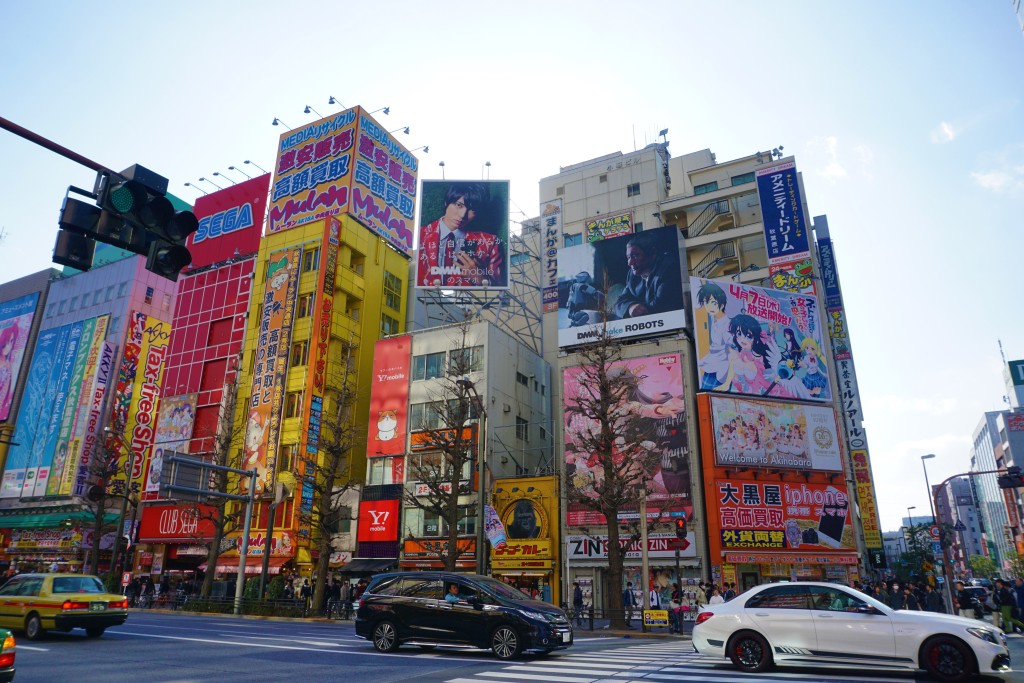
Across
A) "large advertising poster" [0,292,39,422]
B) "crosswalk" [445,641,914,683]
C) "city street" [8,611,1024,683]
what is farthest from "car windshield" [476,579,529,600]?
"large advertising poster" [0,292,39,422]

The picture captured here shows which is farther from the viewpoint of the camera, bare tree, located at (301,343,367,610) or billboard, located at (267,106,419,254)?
billboard, located at (267,106,419,254)

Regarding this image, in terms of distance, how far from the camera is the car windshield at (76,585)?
563 inches

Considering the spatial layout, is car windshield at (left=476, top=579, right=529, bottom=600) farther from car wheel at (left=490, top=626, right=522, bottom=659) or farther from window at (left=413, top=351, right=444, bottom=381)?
window at (left=413, top=351, right=444, bottom=381)

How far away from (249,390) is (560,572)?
24.8 m

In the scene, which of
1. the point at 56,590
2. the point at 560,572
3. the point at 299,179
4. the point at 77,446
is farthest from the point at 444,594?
the point at 77,446

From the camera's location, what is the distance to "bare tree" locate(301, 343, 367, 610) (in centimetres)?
3094

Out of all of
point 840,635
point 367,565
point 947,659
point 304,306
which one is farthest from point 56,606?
point 304,306

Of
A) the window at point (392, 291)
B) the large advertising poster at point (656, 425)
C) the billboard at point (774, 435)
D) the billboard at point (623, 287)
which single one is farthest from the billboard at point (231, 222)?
the billboard at point (774, 435)

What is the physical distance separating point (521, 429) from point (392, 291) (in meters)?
16.6

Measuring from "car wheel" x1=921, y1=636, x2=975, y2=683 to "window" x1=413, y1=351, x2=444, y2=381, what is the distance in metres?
33.2

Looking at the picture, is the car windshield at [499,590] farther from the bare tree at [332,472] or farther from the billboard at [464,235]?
the billboard at [464,235]

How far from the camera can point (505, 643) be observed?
39.8 feet

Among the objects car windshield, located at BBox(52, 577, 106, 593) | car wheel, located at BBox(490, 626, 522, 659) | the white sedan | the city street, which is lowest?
the city street

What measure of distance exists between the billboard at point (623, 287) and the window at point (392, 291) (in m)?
15.2
